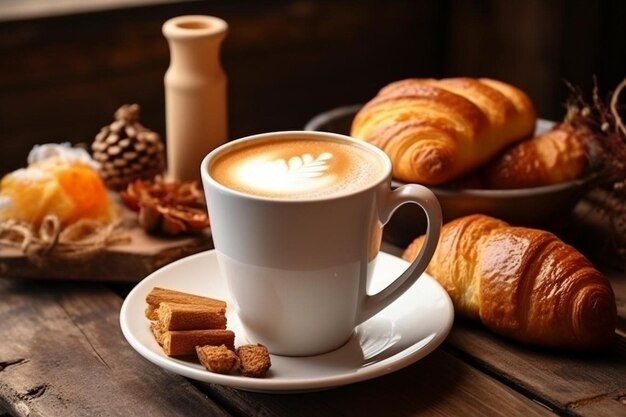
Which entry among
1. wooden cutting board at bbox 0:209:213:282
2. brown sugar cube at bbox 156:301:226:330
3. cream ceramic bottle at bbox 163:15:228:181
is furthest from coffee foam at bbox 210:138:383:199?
cream ceramic bottle at bbox 163:15:228:181

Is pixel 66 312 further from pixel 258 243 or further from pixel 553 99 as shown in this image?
pixel 553 99

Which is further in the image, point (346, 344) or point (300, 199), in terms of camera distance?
point (346, 344)

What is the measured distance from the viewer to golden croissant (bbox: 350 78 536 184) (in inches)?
47.2

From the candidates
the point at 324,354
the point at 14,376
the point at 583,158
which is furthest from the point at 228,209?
the point at 583,158

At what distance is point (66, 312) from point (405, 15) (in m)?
1.46

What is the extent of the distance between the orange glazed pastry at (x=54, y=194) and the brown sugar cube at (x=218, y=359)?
1.22 feet

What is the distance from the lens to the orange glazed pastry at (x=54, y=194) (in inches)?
47.1

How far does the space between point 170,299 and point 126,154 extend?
0.41 metres

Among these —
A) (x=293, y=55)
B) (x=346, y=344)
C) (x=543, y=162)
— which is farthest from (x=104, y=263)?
(x=293, y=55)

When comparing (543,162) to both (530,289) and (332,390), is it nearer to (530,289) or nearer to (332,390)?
(530,289)

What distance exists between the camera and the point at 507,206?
1151 millimetres

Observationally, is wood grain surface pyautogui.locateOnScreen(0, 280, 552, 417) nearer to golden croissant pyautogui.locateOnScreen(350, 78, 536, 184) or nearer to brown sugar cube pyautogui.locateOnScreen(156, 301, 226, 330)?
brown sugar cube pyautogui.locateOnScreen(156, 301, 226, 330)

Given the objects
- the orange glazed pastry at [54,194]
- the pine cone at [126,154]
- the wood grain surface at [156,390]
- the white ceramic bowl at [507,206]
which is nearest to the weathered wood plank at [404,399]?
the wood grain surface at [156,390]

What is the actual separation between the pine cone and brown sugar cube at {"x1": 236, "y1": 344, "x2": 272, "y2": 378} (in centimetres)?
50
